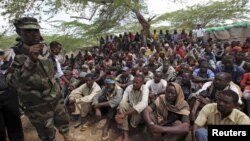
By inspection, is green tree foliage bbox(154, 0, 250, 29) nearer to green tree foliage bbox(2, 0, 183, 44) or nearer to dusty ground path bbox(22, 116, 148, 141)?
green tree foliage bbox(2, 0, 183, 44)

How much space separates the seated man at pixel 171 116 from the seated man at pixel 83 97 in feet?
5.87

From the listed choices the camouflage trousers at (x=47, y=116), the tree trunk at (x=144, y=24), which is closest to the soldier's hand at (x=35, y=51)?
the camouflage trousers at (x=47, y=116)

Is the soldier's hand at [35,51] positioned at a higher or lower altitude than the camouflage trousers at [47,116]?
higher

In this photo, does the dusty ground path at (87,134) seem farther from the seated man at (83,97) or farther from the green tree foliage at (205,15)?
the green tree foliage at (205,15)

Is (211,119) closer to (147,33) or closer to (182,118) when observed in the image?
(182,118)

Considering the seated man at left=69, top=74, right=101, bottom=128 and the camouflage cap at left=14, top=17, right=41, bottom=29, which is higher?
the camouflage cap at left=14, top=17, right=41, bottom=29

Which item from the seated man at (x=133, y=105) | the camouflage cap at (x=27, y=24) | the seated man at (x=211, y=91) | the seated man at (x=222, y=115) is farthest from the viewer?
the seated man at (x=133, y=105)

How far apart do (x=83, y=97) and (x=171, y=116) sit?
7.24 ft

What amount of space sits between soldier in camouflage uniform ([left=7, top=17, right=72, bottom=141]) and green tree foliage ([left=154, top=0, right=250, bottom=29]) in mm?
19451

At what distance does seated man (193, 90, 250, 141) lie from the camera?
12.2 feet

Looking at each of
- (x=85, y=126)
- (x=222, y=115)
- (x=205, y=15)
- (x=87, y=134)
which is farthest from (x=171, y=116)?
(x=205, y=15)

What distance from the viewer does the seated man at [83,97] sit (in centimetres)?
612

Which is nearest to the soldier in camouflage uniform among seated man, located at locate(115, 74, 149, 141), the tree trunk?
seated man, located at locate(115, 74, 149, 141)

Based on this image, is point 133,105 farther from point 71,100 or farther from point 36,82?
point 36,82
